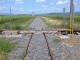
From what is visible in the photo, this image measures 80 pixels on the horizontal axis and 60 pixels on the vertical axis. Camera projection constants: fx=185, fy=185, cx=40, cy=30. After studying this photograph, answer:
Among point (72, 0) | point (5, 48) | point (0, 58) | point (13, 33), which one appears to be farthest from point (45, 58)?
point (13, 33)

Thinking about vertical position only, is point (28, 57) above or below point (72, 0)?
below

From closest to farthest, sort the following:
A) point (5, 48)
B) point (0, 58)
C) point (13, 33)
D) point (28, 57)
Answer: point (0, 58)
point (28, 57)
point (5, 48)
point (13, 33)

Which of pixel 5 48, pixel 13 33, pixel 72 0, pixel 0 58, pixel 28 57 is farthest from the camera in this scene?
pixel 13 33

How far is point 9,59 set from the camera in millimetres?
8836

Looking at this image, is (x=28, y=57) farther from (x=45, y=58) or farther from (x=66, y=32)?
(x=66, y=32)

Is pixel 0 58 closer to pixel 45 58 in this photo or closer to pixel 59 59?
pixel 45 58

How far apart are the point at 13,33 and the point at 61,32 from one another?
18.3 feet

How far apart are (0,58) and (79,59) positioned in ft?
12.1

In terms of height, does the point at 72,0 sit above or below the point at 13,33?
above

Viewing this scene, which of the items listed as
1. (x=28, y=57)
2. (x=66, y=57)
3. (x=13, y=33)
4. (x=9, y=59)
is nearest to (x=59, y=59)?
(x=66, y=57)

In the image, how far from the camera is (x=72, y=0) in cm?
1828

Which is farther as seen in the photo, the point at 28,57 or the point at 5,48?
the point at 5,48

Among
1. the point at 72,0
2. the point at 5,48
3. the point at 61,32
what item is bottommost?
the point at 61,32

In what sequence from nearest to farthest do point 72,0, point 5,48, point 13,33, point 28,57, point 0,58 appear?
1. point 0,58
2. point 28,57
3. point 5,48
4. point 72,0
5. point 13,33
